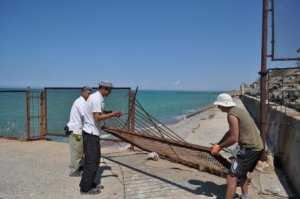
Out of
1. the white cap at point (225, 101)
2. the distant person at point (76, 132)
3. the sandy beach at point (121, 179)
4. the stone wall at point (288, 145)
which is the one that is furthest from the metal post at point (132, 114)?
the white cap at point (225, 101)

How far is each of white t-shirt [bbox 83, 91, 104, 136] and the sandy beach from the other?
1.09 metres

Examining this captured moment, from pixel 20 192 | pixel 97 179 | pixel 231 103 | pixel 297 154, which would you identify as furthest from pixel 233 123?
pixel 20 192

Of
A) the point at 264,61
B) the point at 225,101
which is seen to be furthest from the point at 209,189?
the point at 264,61

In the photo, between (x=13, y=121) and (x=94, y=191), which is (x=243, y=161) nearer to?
(x=94, y=191)

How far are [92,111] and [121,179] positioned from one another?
170cm

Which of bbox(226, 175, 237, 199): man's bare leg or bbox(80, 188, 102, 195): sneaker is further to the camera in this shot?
bbox(80, 188, 102, 195): sneaker

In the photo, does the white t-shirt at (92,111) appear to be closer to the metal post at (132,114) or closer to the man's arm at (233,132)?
the man's arm at (233,132)

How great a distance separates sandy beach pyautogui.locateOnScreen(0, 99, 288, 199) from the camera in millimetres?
5293

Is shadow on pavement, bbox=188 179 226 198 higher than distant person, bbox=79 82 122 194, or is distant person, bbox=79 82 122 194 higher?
distant person, bbox=79 82 122 194

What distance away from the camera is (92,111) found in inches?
203

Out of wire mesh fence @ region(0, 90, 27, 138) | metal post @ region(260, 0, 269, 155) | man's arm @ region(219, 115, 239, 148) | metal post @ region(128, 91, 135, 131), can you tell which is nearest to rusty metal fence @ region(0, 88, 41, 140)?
wire mesh fence @ region(0, 90, 27, 138)

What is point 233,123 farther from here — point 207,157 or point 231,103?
point 207,157

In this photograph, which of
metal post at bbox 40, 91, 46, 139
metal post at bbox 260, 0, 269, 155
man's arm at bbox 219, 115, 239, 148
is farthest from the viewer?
metal post at bbox 40, 91, 46, 139

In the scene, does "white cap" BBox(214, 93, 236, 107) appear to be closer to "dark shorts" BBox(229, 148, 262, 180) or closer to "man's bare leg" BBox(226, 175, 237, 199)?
"dark shorts" BBox(229, 148, 262, 180)
